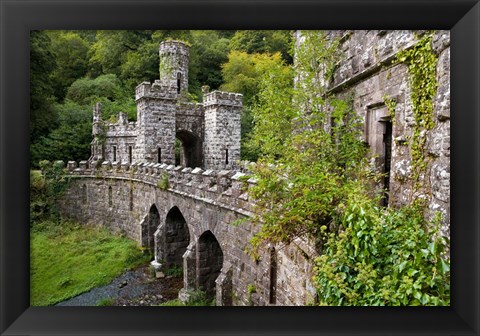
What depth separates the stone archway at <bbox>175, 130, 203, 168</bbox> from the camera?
16578 mm

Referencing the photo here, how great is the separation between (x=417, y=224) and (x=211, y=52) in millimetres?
11669

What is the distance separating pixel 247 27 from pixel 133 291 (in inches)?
347

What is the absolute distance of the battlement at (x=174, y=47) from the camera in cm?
1692

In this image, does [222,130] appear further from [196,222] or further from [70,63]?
[196,222]

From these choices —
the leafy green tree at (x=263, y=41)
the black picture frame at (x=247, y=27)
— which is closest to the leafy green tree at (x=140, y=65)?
the leafy green tree at (x=263, y=41)

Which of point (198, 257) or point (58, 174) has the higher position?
point (58, 174)

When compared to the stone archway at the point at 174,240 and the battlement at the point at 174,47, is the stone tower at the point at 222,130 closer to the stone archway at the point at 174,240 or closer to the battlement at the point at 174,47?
the battlement at the point at 174,47

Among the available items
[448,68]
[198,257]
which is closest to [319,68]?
[448,68]

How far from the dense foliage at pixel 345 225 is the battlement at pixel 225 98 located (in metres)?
10.3

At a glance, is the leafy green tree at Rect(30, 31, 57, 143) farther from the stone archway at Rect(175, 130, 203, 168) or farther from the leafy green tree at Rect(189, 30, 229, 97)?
the stone archway at Rect(175, 130, 203, 168)

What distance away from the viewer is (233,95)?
49.6 ft

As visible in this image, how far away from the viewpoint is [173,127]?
50.1ft

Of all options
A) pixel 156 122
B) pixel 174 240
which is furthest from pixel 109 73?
pixel 174 240
